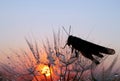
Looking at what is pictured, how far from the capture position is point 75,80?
40156mm

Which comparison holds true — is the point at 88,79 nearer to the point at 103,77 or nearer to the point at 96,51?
the point at 103,77

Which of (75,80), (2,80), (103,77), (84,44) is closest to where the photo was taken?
(84,44)

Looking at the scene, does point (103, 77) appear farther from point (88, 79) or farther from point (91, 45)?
point (91, 45)

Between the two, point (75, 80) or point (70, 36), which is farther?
point (75, 80)

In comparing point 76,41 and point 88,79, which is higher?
point 76,41

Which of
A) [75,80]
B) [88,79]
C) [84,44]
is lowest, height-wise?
[88,79]

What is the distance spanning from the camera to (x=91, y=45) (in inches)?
570

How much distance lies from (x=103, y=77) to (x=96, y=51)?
35473 mm

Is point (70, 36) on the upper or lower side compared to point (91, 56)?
upper

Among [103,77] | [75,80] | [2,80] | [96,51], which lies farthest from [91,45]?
[2,80]

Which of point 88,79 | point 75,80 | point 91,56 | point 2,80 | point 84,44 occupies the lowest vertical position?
point 2,80

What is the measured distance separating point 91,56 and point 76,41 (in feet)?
4.58

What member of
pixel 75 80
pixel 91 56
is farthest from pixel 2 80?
pixel 91 56

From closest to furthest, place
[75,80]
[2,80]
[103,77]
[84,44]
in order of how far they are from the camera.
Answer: [84,44]
[75,80]
[103,77]
[2,80]
